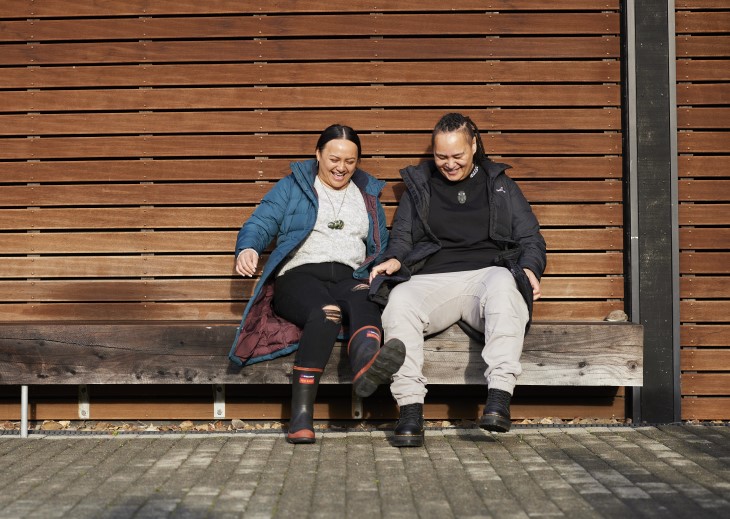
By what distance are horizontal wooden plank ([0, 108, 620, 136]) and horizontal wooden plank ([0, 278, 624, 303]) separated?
3.18 feet

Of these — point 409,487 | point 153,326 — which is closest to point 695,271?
point 409,487

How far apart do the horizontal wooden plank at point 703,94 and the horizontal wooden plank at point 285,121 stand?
408mm

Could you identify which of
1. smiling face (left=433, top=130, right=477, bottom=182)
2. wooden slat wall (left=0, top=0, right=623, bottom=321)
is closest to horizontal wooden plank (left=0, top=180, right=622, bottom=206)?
wooden slat wall (left=0, top=0, right=623, bottom=321)

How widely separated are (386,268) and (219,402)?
1.58 metres

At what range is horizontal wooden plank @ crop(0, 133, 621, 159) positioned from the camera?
6363 mm

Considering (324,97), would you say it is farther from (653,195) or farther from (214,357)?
(653,195)

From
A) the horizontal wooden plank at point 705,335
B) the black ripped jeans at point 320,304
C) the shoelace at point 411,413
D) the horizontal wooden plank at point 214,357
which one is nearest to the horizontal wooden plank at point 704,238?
the horizontal wooden plank at point 705,335

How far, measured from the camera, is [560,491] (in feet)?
13.5

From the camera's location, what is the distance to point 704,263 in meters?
6.28

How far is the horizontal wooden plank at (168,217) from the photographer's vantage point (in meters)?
6.34

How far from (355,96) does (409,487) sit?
3000 millimetres

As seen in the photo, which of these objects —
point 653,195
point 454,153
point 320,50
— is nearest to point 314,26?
point 320,50

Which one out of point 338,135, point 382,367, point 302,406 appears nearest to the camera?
point 382,367

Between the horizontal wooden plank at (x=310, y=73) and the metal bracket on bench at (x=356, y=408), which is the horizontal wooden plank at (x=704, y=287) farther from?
the metal bracket on bench at (x=356, y=408)
